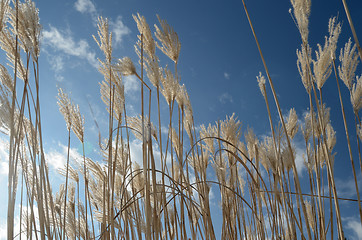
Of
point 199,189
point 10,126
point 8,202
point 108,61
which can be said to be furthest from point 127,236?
point 108,61

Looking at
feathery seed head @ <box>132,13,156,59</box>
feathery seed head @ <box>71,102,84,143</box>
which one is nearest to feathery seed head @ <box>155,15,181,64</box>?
feathery seed head @ <box>132,13,156,59</box>

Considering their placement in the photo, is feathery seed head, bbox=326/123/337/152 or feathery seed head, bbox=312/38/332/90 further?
feathery seed head, bbox=326/123/337/152

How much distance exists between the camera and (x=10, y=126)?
5.08 feet

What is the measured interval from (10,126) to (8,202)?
14.0 inches

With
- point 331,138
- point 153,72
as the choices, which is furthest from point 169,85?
point 331,138

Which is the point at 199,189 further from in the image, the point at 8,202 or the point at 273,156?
the point at 8,202

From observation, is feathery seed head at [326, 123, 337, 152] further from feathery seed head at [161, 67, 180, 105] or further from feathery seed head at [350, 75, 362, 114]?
feathery seed head at [161, 67, 180, 105]

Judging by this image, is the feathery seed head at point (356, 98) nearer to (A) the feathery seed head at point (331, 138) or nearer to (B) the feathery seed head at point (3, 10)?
(A) the feathery seed head at point (331, 138)

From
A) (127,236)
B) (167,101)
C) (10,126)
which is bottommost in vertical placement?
(127,236)

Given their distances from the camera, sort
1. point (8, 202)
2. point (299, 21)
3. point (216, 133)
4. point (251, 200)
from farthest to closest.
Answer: point (216, 133)
point (251, 200)
point (299, 21)
point (8, 202)

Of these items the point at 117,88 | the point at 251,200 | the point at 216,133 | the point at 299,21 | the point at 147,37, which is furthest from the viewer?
the point at 216,133

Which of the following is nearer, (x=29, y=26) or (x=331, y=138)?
(x=29, y=26)

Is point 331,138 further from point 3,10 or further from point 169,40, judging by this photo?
point 3,10

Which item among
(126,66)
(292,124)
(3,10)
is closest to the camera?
(3,10)
